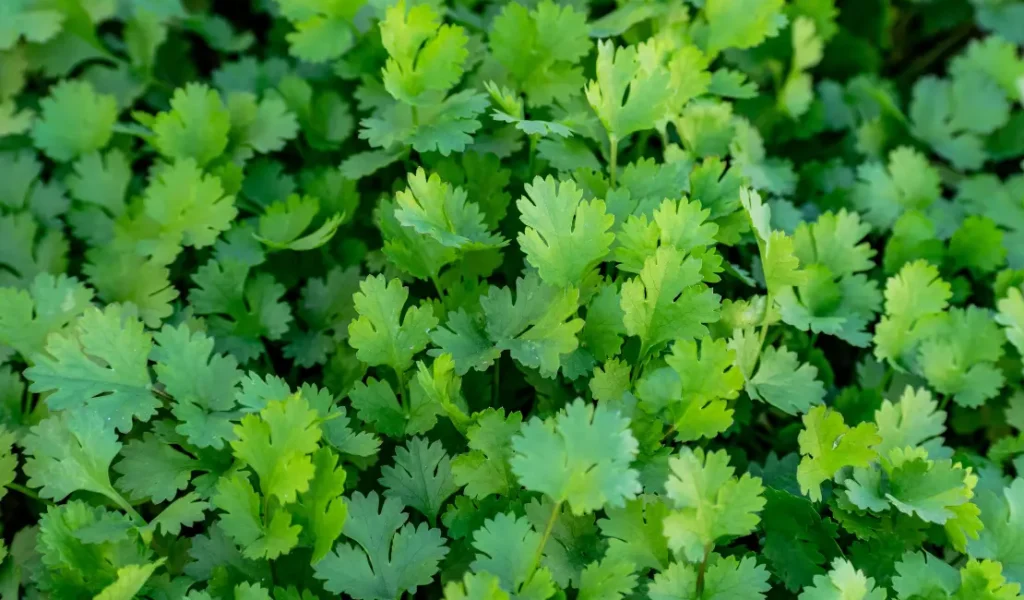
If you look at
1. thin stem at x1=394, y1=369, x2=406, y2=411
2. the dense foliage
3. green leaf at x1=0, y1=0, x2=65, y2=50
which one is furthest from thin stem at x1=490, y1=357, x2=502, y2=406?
green leaf at x1=0, y1=0, x2=65, y2=50

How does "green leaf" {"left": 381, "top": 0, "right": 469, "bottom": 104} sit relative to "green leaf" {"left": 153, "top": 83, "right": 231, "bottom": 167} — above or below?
above

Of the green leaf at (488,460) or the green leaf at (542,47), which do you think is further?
the green leaf at (542,47)

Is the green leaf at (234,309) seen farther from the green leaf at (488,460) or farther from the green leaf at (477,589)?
the green leaf at (477,589)

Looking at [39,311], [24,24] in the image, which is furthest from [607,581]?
[24,24]

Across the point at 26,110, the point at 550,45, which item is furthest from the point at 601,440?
the point at 26,110

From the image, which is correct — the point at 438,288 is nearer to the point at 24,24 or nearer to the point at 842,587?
the point at 842,587

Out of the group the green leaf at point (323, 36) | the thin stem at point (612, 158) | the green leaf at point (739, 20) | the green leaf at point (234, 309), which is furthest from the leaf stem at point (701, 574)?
the green leaf at point (323, 36)

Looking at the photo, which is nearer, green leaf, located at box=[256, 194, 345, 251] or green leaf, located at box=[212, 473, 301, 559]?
green leaf, located at box=[212, 473, 301, 559]

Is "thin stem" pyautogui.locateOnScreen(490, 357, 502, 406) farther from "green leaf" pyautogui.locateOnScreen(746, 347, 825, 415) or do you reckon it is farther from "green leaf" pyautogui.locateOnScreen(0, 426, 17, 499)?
"green leaf" pyautogui.locateOnScreen(0, 426, 17, 499)
